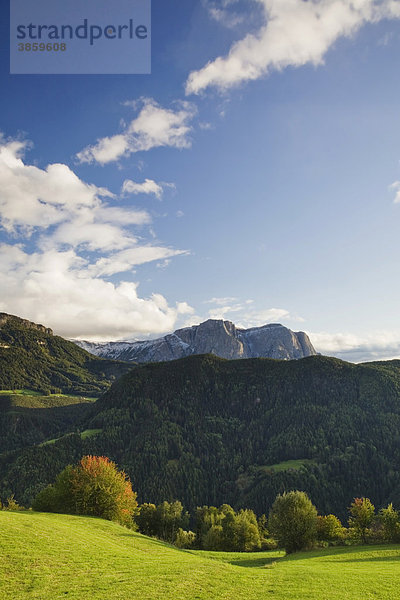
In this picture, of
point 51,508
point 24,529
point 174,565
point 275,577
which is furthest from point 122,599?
point 51,508

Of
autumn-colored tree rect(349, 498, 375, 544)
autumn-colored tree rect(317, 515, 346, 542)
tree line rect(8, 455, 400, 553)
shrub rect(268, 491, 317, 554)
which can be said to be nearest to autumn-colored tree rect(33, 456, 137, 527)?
tree line rect(8, 455, 400, 553)

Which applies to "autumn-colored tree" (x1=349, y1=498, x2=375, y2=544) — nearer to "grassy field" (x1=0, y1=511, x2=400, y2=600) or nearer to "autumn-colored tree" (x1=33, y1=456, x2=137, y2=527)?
"autumn-colored tree" (x1=33, y1=456, x2=137, y2=527)

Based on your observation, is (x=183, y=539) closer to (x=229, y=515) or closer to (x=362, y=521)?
(x=229, y=515)

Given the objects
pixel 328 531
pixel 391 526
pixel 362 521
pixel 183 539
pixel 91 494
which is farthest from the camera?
pixel 183 539

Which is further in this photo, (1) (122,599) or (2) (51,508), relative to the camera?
(2) (51,508)

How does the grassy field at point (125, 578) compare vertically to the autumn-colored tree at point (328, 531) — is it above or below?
above

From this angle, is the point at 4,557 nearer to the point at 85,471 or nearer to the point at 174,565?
the point at 174,565

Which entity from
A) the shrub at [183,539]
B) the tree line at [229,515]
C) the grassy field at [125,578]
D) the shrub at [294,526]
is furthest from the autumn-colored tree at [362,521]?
the grassy field at [125,578]

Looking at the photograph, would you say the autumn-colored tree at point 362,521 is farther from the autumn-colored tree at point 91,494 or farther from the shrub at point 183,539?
the autumn-colored tree at point 91,494

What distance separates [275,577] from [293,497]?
198ft

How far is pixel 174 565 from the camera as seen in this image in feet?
103

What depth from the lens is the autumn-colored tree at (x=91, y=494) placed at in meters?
66.9

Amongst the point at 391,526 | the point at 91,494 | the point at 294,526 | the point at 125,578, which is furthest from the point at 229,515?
the point at 125,578

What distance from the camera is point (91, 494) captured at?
66938 mm
